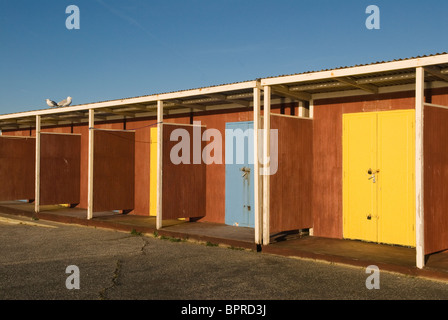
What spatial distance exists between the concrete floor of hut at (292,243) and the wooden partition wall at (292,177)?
39 centimetres

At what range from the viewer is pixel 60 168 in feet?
46.6

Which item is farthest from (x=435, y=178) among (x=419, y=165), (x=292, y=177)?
(x=292, y=177)

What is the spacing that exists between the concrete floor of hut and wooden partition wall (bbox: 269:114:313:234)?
39 cm

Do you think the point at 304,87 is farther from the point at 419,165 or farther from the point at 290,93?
the point at 419,165

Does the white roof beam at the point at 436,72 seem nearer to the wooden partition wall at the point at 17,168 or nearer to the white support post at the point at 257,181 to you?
the white support post at the point at 257,181

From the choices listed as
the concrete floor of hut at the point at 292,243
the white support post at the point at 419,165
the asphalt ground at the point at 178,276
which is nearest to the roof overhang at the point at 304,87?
→ the white support post at the point at 419,165

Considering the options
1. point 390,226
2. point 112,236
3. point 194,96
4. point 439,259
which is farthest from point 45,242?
point 439,259

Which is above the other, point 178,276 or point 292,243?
point 292,243

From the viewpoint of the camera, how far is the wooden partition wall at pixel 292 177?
8688 mm

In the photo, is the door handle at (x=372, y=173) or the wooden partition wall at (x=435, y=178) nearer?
the wooden partition wall at (x=435, y=178)

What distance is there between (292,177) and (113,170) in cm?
563

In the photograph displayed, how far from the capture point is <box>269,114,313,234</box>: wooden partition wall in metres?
8.69

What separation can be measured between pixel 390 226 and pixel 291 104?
10.4 ft

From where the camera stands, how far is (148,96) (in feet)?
34.4
